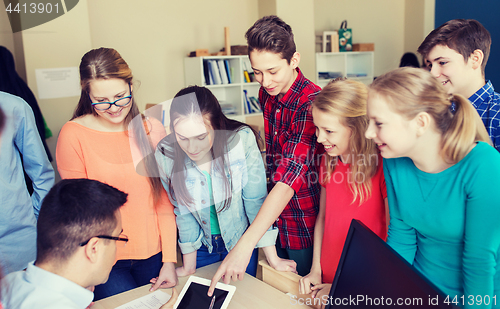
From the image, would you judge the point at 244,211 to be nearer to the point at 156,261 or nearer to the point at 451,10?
the point at 156,261

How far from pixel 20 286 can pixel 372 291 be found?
2.76 feet

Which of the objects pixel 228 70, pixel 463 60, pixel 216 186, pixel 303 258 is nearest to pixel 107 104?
pixel 216 186

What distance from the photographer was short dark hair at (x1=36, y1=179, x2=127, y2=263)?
97 cm

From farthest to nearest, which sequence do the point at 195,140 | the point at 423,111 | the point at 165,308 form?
the point at 195,140 → the point at 165,308 → the point at 423,111

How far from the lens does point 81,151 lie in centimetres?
143

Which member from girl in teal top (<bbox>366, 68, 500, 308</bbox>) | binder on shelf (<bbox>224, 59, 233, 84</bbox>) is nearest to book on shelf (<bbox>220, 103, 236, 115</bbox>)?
binder on shelf (<bbox>224, 59, 233, 84</bbox>)

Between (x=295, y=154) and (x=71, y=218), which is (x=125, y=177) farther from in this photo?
(x=295, y=154)

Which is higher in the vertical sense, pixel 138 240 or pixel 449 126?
pixel 449 126

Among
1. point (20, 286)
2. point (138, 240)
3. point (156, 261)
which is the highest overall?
point (20, 286)

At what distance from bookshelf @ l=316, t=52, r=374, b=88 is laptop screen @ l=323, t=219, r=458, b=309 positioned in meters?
4.45

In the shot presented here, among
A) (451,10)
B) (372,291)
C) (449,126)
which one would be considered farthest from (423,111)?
(451,10)

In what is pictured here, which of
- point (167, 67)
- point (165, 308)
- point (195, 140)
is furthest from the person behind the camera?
point (167, 67)

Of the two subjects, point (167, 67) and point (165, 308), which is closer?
point (165, 308)

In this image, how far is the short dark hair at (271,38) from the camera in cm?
140
